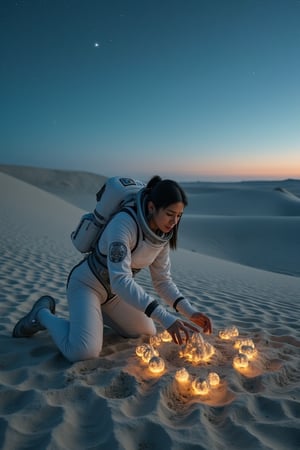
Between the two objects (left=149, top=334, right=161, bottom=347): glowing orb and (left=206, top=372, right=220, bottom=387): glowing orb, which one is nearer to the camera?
(left=206, top=372, right=220, bottom=387): glowing orb

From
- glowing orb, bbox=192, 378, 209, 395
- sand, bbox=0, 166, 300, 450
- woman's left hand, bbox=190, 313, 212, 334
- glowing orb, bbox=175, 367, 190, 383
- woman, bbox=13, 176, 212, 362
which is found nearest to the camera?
sand, bbox=0, 166, 300, 450

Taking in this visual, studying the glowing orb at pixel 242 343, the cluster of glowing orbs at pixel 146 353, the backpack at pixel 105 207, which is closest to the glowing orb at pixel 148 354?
the cluster of glowing orbs at pixel 146 353

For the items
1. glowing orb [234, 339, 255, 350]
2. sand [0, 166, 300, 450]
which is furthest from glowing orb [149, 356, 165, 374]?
glowing orb [234, 339, 255, 350]

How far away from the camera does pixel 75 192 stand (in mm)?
57719

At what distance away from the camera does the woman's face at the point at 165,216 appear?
2779mm

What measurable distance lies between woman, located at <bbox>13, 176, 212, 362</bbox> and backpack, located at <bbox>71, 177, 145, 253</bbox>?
0.14 metres

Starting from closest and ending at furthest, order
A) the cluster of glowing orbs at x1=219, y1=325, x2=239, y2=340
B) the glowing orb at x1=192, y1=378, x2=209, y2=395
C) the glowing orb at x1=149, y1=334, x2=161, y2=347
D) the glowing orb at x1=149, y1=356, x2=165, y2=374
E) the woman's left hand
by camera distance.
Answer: the glowing orb at x1=192, y1=378, x2=209, y2=395, the glowing orb at x1=149, y1=356, x2=165, y2=374, the woman's left hand, the glowing orb at x1=149, y1=334, x2=161, y2=347, the cluster of glowing orbs at x1=219, y1=325, x2=239, y2=340

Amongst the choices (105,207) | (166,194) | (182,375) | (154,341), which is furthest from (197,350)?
(105,207)

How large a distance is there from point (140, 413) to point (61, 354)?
1.10m

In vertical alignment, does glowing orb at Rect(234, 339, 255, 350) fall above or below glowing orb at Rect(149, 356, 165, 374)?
below

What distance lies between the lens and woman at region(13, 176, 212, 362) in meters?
2.78

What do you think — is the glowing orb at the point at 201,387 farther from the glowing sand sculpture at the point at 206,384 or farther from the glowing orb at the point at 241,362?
the glowing orb at the point at 241,362

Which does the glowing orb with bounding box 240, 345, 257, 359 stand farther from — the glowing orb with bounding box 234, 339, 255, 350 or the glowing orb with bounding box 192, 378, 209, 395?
the glowing orb with bounding box 192, 378, 209, 395

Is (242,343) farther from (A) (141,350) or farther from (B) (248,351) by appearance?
(A) (141,350)
